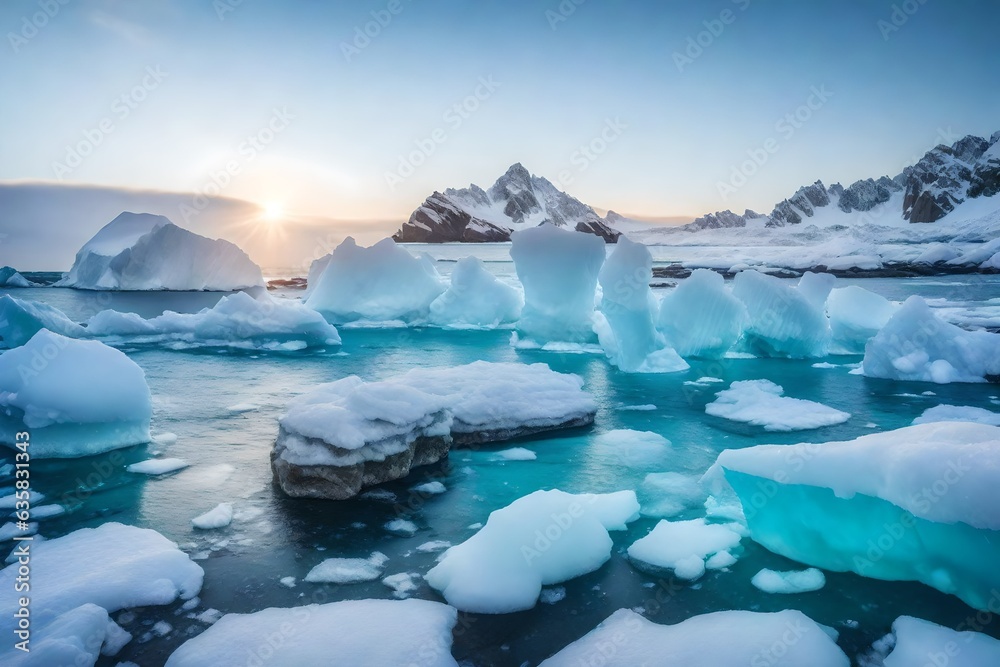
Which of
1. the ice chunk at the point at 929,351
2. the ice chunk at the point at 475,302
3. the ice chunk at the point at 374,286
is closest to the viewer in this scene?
the ice chunk at the point at 929,351

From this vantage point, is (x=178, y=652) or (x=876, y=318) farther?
(x=876, y=318)

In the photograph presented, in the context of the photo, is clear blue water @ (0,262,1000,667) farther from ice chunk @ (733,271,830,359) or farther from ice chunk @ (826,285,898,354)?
ice chunk @ (826,285,898,354)

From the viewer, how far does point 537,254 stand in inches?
628

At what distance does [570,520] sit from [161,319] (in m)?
16.3

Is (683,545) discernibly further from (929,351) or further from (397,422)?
(929,351)

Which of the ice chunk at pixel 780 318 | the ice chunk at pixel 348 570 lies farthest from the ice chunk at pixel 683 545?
the ice chunk at pixel 780 318

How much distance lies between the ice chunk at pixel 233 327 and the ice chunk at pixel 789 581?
14186 mm

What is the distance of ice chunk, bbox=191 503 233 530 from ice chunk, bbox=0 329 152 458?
102 inches

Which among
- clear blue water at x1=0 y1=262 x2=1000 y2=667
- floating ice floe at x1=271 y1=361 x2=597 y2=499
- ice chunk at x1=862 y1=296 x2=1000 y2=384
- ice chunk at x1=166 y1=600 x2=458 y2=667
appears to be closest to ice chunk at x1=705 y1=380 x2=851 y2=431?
clear blue water at x1=0 y1=262 x2=1000 y2=667

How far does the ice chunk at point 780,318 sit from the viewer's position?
47.8 ft

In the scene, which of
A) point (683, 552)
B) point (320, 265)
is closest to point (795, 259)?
point (320, 265)

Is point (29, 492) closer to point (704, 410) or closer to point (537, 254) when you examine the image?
point (704, 410)

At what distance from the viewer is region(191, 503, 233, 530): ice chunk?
547cm

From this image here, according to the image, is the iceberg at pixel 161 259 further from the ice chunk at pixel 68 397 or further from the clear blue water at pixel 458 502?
the ice chunk at pixel 68 397
